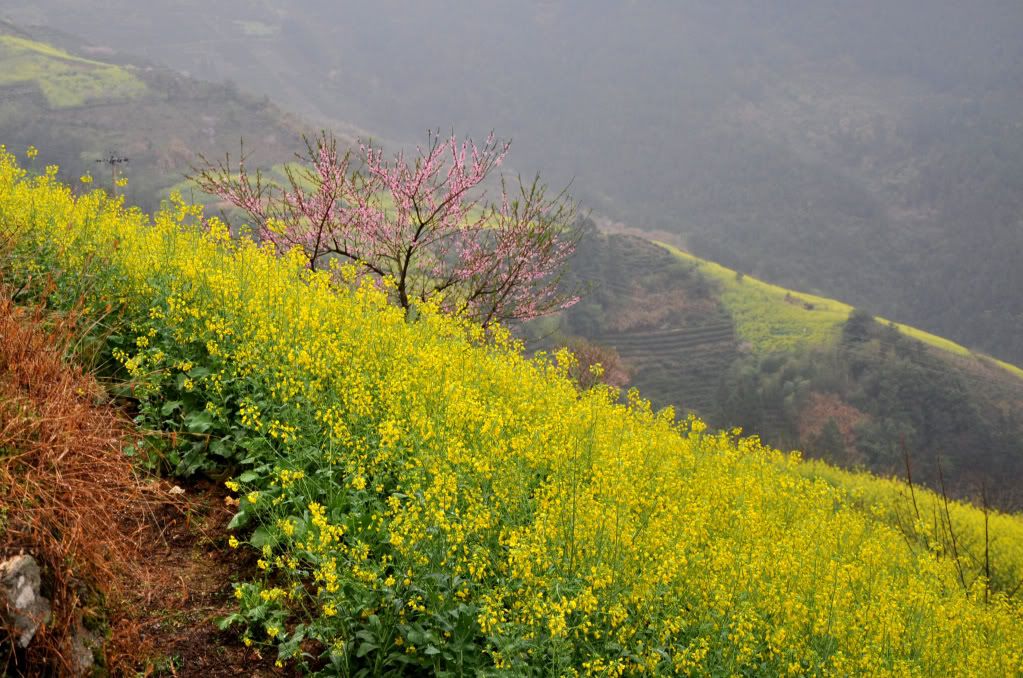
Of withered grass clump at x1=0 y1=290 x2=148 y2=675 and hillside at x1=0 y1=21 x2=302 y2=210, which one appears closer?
withered grass clump at x1=0 y1=290 x2=148 y2=675

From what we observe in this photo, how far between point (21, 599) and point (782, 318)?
86647 millimetres

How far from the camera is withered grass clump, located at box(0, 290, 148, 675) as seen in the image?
11.3 feet

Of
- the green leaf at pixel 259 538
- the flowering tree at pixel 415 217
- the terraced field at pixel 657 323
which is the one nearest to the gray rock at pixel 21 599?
the green leaf at pixel 259 538

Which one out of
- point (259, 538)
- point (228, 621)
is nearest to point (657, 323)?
point (259, 538)

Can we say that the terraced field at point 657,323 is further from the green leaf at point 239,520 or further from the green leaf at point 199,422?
the green leaf at point 239,520

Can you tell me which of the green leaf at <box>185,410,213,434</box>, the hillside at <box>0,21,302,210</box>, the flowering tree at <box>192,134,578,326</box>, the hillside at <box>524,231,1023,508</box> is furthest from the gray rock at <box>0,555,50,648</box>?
the hillside at <box>0,21,302,210</box>

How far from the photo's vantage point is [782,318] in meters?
82.4

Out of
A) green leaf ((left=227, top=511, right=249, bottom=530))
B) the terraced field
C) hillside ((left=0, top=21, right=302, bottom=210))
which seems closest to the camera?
green leaf ((left=227, top=511, right=249, bottom=530))

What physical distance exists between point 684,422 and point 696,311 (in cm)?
8119

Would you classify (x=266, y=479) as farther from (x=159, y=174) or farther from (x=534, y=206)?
(x=159, y=174)

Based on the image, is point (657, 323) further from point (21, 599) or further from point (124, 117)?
point (21, 599)

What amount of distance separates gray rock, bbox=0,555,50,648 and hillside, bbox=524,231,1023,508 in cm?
3922

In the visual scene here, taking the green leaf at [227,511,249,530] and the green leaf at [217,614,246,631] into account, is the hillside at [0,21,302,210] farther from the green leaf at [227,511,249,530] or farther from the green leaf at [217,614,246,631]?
the green leaf at [217,614,246,631]

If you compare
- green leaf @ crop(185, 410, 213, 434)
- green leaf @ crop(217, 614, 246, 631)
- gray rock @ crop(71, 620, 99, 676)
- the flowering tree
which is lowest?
green leaf @ crop(217, 614, 246, 631)
